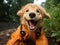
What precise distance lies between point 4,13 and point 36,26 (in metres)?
5.01

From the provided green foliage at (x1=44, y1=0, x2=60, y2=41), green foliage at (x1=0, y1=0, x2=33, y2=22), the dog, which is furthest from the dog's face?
green foliage at (x1=0, y1=0, x2=33, y2=22)

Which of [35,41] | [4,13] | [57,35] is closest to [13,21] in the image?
[4,13]

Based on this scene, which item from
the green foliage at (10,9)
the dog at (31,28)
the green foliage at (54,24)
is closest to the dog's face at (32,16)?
the dog at (31,28)

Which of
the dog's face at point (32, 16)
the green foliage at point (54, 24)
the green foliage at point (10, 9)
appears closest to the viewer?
the dog's face at point (32, 16)

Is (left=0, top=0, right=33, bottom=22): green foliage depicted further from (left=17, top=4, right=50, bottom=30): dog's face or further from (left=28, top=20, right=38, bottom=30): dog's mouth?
(left=28, top=20, right=38, bottom=30): dog's mouth

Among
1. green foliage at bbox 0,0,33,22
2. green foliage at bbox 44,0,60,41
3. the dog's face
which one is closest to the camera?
the dog's face

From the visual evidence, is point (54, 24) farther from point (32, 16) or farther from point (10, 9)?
point (10, 9)

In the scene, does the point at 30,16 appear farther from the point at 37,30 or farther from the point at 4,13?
the point at 4,13

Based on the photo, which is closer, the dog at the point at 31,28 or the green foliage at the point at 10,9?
the dog at the point at 31,28

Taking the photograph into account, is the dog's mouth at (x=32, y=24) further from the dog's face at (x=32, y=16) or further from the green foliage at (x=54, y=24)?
the green foliage at (x=54, y=24)

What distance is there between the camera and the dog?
4470mm

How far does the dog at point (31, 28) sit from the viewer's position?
447cm

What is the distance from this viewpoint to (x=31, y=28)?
4426 millimetres

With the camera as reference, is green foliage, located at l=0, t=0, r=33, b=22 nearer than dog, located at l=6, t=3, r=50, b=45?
No
